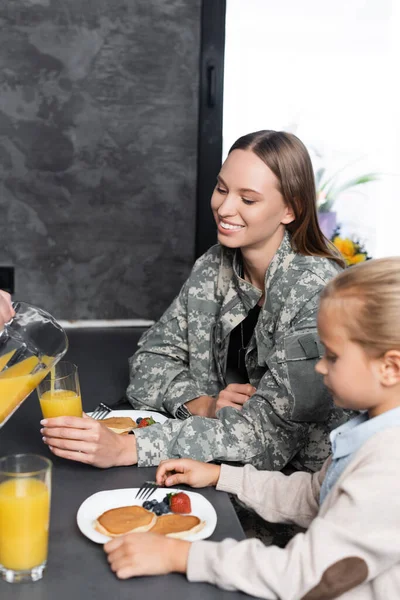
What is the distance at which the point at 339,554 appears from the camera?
0.94m

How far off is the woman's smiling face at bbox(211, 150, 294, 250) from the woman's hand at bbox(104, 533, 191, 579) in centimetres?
90

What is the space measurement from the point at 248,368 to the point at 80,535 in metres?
0.85

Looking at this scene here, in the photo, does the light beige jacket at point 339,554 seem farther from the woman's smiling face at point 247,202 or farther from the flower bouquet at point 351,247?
the flower bouquet at point 351,247

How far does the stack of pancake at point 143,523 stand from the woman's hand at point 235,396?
1.79ft

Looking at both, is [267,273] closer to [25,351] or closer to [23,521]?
[25,351]

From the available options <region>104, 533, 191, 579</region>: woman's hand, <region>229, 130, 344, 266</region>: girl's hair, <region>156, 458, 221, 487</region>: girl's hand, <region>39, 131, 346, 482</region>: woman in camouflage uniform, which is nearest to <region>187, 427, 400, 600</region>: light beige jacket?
<region>104, 533, 191, 579</region>: woman's hand

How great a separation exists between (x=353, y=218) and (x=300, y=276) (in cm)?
130

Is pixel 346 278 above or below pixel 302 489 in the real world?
above

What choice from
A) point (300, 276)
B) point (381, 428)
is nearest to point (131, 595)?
point (381, 428)

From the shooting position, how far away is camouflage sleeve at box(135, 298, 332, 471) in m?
1.40

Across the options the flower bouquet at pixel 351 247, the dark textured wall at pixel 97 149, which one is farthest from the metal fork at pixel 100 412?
the flower bouquet at pixel 351 247

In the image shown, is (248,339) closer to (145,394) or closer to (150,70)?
(145,394)

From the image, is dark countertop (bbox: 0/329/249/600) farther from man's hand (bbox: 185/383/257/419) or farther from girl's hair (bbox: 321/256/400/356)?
girl's hair (bbox: 321/256/400/356)

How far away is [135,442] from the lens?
1.32 metres
